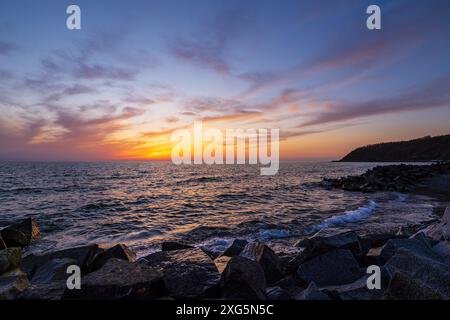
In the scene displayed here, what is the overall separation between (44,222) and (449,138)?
162900 millimetres

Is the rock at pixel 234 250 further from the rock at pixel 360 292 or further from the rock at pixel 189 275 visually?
the rock at pixel 360 292

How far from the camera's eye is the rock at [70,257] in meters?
7.96

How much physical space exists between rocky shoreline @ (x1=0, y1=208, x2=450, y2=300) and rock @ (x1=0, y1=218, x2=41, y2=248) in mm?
5422

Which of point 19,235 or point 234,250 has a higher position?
point 234,250

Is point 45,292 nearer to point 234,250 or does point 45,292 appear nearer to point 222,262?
point 222,262

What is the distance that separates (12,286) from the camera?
5.57 m

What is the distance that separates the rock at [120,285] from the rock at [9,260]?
383cm

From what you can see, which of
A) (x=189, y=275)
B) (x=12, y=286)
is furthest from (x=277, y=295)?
(x=12, y=286)

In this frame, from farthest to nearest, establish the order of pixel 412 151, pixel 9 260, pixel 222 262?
pixel 412 151
pixel 222 262
pixel 9 260

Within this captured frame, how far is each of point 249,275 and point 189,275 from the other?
4.22 feet

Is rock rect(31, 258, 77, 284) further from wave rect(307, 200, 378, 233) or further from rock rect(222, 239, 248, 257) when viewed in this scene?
wave rect(307, 200, 378, 233)

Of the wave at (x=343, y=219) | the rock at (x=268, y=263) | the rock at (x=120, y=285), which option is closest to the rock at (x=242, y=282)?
the rock at (x=268, y=263)
